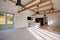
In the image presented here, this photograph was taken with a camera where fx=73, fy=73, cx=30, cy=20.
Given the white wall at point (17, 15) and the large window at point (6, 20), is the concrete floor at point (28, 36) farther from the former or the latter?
the white wall at point (17, 15)

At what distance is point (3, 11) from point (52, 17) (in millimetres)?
7887

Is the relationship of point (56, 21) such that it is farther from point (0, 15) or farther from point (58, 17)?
point (0, 15)

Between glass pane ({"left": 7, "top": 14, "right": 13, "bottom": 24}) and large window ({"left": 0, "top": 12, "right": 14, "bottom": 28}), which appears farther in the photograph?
glass pane ({"left": 7, "top": 14, "right": 13, "bottom": 24})

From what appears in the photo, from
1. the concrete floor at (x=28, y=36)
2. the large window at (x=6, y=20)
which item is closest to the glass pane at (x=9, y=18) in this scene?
the large window at (x=6, y=20)

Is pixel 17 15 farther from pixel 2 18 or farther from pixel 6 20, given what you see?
pixel 2 18

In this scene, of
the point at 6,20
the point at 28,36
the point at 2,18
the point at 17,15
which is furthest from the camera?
the point at 17,15

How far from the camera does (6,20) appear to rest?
807cm

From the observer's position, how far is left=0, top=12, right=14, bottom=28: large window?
772 cm

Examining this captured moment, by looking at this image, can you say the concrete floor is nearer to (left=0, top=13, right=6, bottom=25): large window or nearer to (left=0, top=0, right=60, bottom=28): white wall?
(left=0, top=13, right=6, bottom=25): large window

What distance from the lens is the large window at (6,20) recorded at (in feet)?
25.3

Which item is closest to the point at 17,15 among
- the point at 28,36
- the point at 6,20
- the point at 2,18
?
the point at 6,20

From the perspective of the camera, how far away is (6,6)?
806 cm

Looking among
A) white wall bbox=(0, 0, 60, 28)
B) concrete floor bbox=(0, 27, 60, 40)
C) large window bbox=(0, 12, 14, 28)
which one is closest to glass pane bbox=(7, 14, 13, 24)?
large window bbox=(0, 12, 14, 28)

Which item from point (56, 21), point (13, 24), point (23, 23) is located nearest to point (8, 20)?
point (13, 24)
